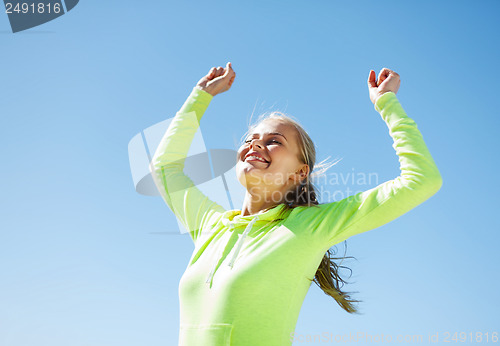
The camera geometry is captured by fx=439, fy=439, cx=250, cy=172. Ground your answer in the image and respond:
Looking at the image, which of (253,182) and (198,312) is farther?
(253,182)

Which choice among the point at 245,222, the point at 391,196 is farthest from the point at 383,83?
the point at 245,222

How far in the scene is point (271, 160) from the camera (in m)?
3.10

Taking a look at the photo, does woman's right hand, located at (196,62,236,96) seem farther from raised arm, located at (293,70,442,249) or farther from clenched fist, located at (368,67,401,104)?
raised arm, located at (293,70,442,249)

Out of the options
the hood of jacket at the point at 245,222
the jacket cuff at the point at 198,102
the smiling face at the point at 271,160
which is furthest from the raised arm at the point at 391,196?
the jacket cuff at the point at 198,102

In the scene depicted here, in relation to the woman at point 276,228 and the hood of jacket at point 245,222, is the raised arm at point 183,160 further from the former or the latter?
the hood of jacket at point 245,222

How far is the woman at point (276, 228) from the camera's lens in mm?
2471

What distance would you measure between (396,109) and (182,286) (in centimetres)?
178

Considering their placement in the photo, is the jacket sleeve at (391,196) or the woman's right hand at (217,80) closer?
the jacket sleeve at (391,196)

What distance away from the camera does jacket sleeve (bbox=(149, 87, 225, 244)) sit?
339 cm

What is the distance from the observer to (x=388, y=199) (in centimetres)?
257

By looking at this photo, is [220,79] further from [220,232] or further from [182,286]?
[182,286]

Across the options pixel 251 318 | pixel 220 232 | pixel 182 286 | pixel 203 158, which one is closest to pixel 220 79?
pixel 203 158

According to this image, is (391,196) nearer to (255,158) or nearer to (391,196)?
(391,196)

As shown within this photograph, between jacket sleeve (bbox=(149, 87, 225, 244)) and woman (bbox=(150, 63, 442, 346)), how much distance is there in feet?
0.05
